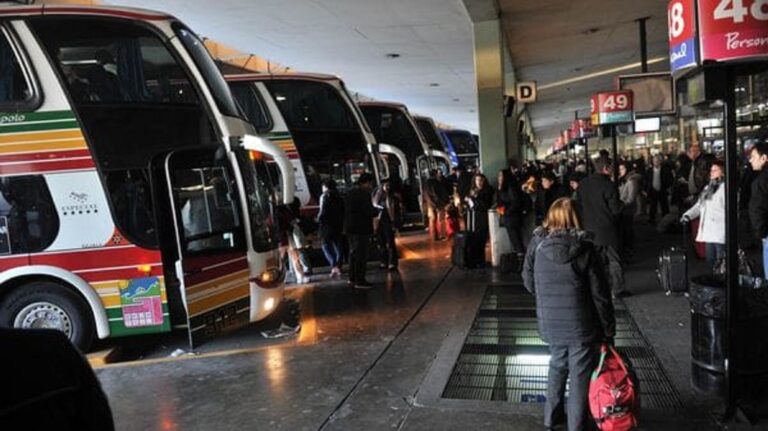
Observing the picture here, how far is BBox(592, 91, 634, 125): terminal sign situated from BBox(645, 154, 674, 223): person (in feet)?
9.68

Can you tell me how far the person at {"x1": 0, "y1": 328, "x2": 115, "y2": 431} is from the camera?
1613 millimetres

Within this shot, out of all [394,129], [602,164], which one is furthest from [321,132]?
[602,164]

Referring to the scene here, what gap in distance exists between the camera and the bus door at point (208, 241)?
687 cm

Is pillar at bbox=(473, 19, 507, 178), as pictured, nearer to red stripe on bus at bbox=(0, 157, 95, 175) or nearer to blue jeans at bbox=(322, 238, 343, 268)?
blue jeans at bbox=(322, 238, 343, 268)

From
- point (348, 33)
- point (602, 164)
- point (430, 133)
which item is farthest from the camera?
point (430, 133)

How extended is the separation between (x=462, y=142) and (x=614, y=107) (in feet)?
61.3

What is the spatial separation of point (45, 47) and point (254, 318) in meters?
3.72

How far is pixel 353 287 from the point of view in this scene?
10.3 meters

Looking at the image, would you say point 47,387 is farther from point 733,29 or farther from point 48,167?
point 48,167

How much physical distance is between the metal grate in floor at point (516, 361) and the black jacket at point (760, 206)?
5.42 ft

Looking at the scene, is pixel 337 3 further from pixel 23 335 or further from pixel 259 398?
pixel 23 335

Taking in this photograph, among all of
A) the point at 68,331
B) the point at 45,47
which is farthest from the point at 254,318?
the point at 45,47

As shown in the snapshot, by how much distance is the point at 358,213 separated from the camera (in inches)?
390

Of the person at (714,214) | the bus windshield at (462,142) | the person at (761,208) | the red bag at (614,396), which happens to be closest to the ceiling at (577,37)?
the bus windshield at (462,142)
